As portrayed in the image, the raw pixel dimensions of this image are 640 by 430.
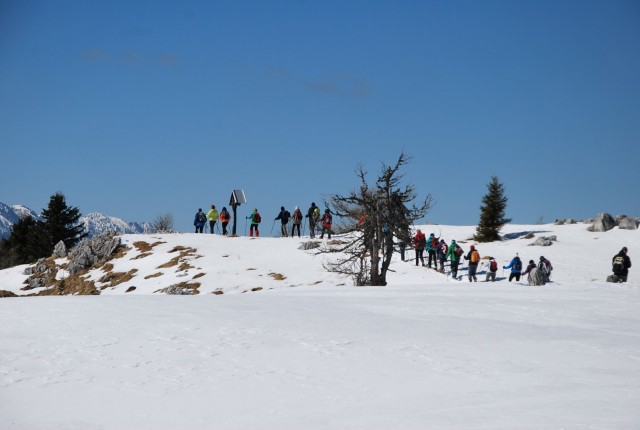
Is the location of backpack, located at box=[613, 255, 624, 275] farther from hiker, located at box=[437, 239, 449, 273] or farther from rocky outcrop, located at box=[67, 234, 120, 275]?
rocky outcrop, located at box=[67, 234, 120, 275]

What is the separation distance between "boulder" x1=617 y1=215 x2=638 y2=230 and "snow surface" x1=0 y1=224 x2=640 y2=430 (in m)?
32.3

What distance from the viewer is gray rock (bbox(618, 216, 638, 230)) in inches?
1830


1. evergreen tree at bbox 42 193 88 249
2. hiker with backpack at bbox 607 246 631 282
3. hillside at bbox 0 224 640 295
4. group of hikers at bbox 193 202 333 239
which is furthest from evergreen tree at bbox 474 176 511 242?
evergreen tree at bbox 42 193 88 249

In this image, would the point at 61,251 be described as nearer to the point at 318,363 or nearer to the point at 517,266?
the point at 517,266

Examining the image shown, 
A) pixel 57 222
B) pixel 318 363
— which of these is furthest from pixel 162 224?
pixel 318 363

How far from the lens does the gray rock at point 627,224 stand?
1830 inches

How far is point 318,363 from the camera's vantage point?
9.56 m

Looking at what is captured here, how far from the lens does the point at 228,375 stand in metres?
8.88

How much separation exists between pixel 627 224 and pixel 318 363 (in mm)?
42476

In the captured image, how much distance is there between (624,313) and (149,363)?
36.8 feet

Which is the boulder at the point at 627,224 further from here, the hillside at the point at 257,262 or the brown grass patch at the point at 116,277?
the brown grass patch at the point at 116,277

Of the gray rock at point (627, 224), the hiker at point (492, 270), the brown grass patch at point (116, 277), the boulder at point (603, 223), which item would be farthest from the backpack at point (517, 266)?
the gray rock at point (627, 224)

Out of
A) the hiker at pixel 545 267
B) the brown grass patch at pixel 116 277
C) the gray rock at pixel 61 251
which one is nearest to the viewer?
the hiker at pixel 545 267

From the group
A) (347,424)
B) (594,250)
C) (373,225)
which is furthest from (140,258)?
(347,424)
